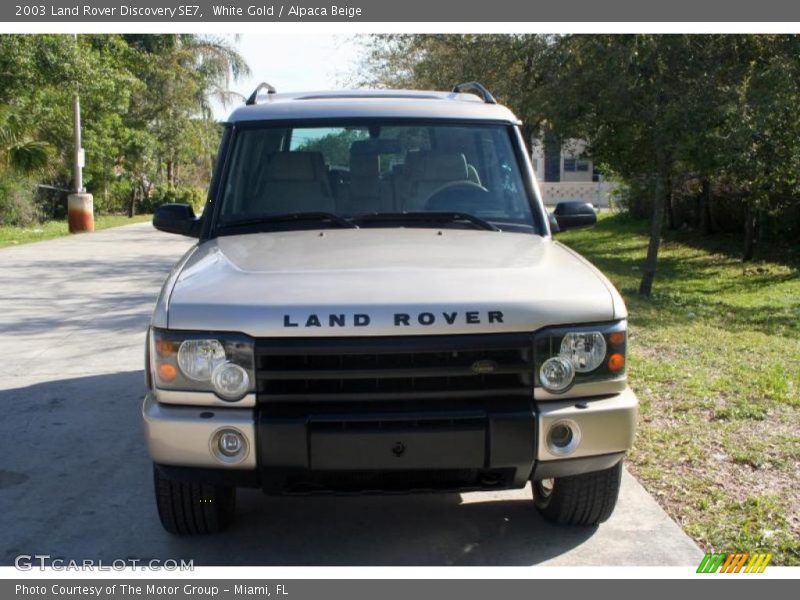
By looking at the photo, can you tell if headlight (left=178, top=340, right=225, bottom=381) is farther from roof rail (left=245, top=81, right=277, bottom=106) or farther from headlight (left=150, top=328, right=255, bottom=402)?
roof rail (left=245, top=81, right=277, bottom=106)

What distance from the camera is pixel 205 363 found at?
374 cm

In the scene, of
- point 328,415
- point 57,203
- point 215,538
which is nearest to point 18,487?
point 215,538

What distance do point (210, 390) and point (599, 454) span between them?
153 cm

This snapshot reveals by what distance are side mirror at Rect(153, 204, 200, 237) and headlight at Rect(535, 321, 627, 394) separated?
2.32 meters

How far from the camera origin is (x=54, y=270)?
50.0 ft

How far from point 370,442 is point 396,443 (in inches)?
3.9

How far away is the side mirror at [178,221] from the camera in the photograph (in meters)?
5.34

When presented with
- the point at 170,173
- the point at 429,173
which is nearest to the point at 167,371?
the point at 429,173

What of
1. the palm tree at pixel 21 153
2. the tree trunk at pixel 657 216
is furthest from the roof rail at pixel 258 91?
the palm tree at pixel 21 153

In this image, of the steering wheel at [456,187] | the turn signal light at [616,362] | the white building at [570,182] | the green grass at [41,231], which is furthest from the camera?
the white building at [570,182]

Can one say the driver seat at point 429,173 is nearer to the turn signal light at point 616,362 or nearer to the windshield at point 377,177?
the windshield at point 377,177

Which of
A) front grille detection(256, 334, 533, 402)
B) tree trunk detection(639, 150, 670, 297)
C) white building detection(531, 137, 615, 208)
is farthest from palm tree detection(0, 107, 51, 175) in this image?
front grille detection(256, 334, 533, 402)

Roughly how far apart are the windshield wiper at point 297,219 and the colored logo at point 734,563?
2.21m

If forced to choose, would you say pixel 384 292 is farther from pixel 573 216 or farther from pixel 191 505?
pixel 573 216
